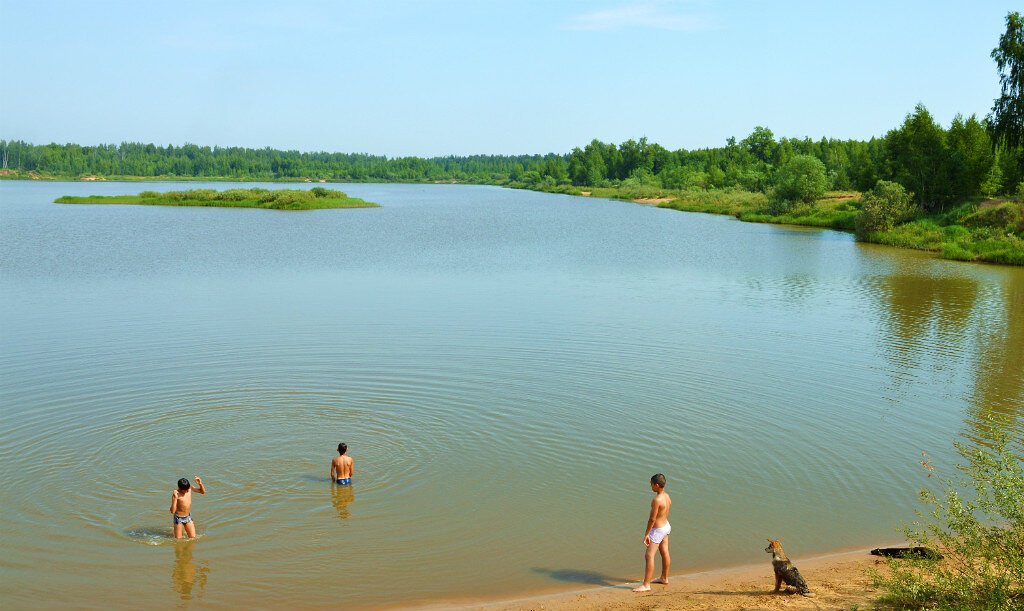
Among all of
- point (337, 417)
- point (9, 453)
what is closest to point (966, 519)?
point (337, 417)

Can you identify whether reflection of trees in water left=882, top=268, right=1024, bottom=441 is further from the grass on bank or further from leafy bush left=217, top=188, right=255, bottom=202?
leafy bush left=217, top=188, right=255, bottom=202

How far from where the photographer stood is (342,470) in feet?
47.3

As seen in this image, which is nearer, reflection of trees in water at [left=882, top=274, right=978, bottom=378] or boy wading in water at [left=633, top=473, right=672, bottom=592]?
boy wading in water at [left=633, top=473, right=672, bottom=592]

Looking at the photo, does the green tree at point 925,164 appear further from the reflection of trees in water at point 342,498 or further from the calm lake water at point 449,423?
the reflection of trees in water at point 342,498

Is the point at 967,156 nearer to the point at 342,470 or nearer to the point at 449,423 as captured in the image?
the point at 449,423

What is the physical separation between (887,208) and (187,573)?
71.6 metres

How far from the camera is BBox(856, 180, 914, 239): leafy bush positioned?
69750 millimetres

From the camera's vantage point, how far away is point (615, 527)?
1336cm

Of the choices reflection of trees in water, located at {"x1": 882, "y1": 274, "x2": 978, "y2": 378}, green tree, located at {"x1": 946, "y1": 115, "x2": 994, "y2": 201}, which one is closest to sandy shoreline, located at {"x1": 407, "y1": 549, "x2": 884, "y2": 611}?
reflection of trees in water, located at {"x1": 882, "y1": 274, "x2": 978, "y2": 378}

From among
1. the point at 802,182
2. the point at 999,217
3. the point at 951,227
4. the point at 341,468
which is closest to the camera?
the point at 341,468

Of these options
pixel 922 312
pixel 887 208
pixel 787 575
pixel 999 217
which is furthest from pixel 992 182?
pixel 787 575

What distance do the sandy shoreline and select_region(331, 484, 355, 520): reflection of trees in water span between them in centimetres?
336

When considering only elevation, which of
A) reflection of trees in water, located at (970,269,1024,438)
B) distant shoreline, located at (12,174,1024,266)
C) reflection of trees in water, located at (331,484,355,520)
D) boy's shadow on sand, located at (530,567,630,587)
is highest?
distant shoreline, located at (12,174,1024,266)

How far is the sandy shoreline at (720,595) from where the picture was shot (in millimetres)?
10391
